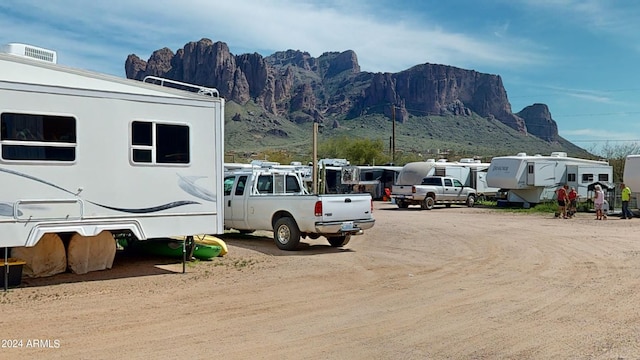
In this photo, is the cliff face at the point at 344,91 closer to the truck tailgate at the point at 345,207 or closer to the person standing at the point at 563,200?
the person standing at the point at 563,200

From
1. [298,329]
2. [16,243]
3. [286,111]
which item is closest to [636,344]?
[298,329]

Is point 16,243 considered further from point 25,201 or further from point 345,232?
point 345,232

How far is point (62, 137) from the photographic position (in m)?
9.47

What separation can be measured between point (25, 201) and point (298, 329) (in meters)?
4.64

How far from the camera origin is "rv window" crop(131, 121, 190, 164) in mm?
10227

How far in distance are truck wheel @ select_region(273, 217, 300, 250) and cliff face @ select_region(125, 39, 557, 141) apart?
320 feet

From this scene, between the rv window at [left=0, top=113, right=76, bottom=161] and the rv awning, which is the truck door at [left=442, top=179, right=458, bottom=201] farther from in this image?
the rv window at [left=0, top=113, right=76, bottom=161]

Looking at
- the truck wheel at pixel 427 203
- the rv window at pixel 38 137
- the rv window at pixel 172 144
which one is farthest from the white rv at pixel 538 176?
the rv window at pixel 38 137

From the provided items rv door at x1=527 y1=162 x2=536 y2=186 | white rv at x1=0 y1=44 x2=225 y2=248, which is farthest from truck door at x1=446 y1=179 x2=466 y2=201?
white rv at x1=0 y1=44 x2=225 y2=248

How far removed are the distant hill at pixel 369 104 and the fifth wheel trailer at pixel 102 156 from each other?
79.0 meters

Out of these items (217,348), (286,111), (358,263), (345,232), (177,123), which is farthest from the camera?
(286,111)

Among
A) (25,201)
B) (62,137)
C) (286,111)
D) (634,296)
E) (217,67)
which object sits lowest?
(634,296)

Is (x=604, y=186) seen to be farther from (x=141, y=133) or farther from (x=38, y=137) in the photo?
(x=38, y=137)

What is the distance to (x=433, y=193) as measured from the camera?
31.2 meters
